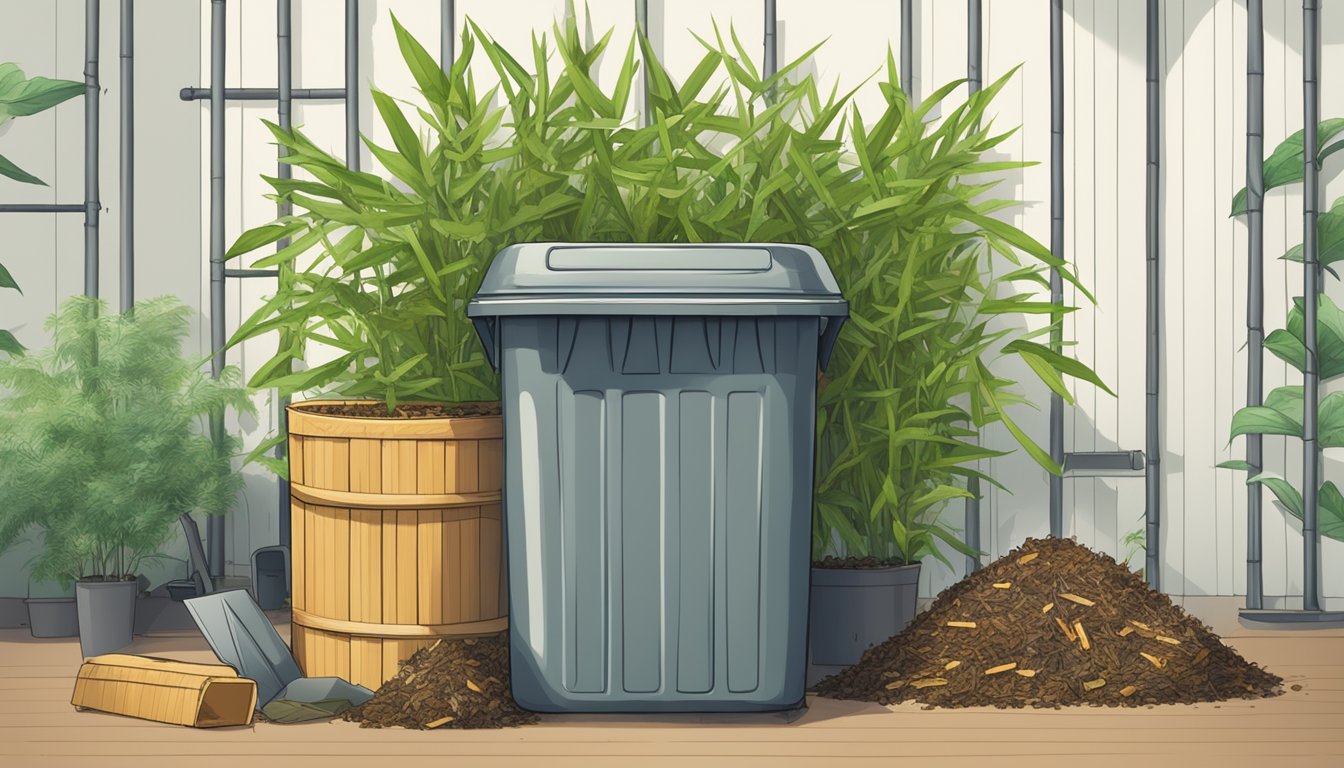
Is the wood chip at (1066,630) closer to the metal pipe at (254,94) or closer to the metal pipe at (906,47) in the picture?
the metal pipe at (906,47)

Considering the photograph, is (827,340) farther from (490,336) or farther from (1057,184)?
(1057,184)

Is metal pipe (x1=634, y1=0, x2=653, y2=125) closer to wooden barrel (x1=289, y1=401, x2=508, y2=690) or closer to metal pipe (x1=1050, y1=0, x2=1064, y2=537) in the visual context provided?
metal pipe (x1=1050, y1=0, x2=1064, y2=537)

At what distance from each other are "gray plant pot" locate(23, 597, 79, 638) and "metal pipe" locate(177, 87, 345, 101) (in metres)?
1.55

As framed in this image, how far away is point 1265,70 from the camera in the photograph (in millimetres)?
4293

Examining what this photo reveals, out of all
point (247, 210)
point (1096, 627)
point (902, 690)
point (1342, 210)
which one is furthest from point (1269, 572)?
point (247, 210)

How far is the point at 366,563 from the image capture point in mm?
3074

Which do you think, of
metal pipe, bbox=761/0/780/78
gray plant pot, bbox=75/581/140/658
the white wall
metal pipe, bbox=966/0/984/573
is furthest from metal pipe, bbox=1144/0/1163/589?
gray plant pot, bbox=75/581/140/658

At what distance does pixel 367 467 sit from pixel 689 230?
0.96 metres

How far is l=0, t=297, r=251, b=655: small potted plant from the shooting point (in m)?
3.60

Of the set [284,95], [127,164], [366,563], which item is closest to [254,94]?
[284,95]

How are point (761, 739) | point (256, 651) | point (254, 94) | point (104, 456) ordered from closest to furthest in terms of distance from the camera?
1. point (761, 739)
2. point (256, 651)
3. point (104, 456)
4. point (254, 94)

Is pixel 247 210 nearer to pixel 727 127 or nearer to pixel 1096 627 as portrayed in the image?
pixel 727 127

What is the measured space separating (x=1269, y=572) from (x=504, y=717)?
262 cm

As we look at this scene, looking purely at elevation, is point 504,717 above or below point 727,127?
below
